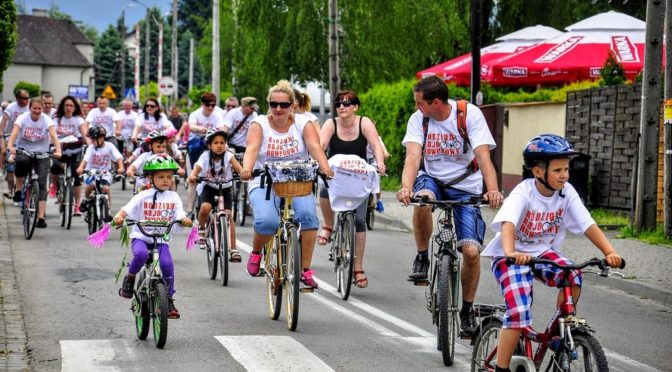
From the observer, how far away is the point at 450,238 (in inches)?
351

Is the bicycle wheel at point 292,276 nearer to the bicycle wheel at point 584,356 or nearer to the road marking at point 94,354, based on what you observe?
the road marking at point 94,354

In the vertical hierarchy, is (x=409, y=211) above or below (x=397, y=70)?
below

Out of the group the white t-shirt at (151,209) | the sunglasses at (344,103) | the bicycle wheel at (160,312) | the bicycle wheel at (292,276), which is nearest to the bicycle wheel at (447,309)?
the bicycle wheel at (292,276)

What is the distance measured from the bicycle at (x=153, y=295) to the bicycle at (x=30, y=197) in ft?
25.9

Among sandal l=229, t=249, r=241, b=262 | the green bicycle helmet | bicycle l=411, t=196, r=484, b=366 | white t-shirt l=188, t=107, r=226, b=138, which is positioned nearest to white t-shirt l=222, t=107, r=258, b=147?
white t-shirt l=188, t=107, r=226, b=138

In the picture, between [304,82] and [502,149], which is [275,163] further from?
[304,82]

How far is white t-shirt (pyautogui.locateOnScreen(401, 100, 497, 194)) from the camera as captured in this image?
9.45 m

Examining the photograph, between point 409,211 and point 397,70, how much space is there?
1467cm

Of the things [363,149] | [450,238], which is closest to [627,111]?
[363,149]

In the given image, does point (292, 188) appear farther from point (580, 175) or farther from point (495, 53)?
point (495, 53)

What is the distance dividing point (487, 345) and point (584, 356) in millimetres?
1050

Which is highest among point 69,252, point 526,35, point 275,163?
point 526,35

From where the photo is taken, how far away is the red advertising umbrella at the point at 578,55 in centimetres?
2605

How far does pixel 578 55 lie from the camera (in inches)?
1045
